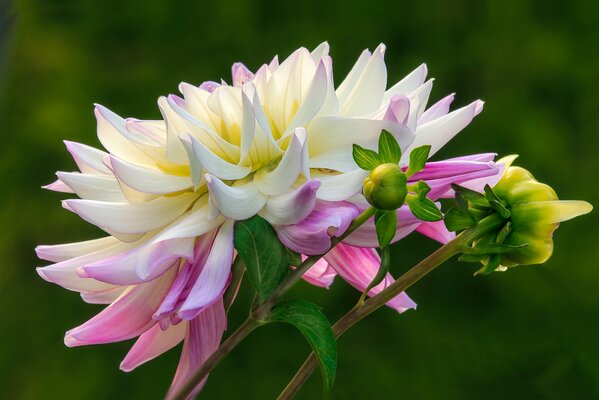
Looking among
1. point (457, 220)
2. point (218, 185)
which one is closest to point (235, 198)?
point (218, 185)

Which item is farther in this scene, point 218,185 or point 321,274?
point 321,274

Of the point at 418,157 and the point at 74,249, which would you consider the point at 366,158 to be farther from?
the point at 74,249

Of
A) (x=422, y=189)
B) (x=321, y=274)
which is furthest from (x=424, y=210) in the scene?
(x=321, y=274)

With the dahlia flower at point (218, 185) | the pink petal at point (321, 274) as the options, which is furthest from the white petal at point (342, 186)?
the pink petal at point (321, 274)

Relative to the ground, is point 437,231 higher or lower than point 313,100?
lower

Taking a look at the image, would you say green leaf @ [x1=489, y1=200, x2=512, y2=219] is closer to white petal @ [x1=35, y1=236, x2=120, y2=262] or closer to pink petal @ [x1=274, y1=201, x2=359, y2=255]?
pink petal @ [x1=274, y1=201, x2=359, y2=255]
